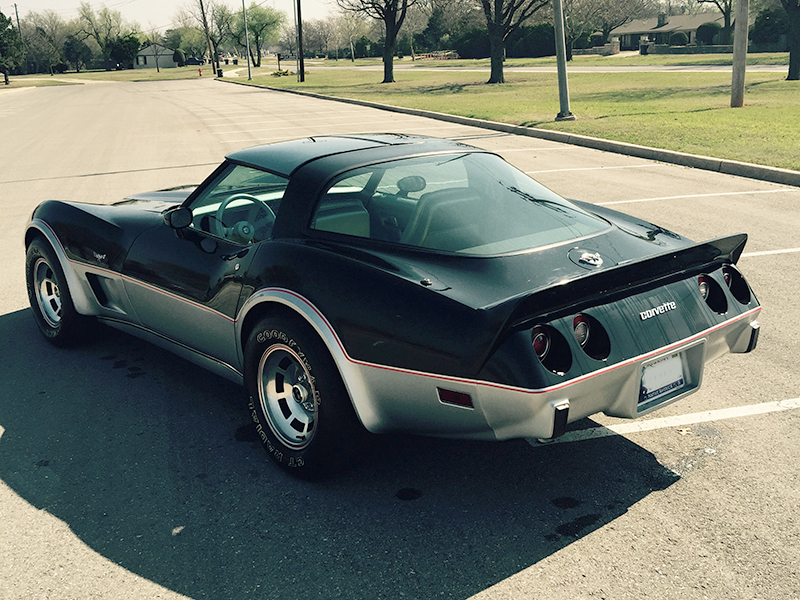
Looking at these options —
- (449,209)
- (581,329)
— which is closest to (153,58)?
(449,209)

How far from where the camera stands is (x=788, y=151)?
42.5 feet

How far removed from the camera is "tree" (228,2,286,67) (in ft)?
393

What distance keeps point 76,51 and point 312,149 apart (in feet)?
459

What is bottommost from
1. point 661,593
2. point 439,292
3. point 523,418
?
point 661,593

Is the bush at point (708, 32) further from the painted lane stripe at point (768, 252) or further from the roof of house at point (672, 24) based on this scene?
the painted lane stripe at point (768, 252)

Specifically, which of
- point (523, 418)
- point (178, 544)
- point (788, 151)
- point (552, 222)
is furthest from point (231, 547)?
point (788, 151)

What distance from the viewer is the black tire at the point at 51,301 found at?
16.7 ft

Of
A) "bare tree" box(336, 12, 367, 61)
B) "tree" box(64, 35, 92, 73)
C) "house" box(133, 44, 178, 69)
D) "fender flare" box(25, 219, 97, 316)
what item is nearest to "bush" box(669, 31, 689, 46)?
"bare tree" box(336, 12, 367, 61)

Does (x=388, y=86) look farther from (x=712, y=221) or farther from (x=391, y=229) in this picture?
(x=391, y=229)

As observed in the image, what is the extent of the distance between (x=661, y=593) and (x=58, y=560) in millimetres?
2206

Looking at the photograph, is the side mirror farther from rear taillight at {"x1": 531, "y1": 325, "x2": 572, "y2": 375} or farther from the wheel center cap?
rear taillight at {"x1": 531, "y1": 325, "x2": 572, "y2": 375}

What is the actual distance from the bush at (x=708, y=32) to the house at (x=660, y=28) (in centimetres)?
908

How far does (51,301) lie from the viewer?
5.35m

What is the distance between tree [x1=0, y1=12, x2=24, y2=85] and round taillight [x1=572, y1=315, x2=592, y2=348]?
8436cm
